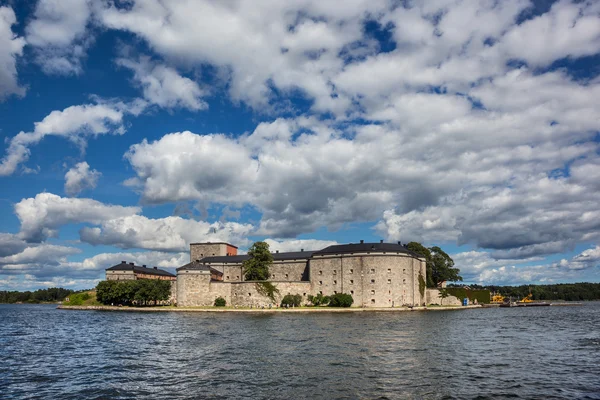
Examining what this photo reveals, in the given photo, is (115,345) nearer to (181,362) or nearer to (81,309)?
(181,362)

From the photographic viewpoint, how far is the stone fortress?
2554 inches

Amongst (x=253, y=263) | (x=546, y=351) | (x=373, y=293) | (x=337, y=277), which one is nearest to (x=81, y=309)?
(x=253, y=263)

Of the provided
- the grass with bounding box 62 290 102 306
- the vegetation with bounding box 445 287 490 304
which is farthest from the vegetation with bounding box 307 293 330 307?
the grass with bounding box 62 290 102 306

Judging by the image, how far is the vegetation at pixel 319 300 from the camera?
67.0 m

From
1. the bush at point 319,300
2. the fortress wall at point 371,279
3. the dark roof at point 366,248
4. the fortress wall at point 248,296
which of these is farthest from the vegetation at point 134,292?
the dark roof at point 366,248

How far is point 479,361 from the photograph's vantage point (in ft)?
71.9

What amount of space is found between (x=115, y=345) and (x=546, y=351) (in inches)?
970

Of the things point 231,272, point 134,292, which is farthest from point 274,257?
point 134,292

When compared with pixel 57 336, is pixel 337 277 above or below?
above

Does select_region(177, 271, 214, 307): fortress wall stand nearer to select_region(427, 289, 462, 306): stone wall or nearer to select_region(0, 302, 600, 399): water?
select_region(0, 302, 600, 399): water

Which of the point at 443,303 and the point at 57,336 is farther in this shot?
the point at 443,303

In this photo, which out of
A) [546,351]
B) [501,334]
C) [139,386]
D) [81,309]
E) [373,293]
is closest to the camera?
[139,386]

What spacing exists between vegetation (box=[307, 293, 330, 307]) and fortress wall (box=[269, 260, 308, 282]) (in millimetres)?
8079

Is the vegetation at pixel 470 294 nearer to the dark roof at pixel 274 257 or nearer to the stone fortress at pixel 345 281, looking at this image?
the stone fortress at pixel 345 281
